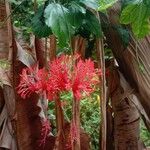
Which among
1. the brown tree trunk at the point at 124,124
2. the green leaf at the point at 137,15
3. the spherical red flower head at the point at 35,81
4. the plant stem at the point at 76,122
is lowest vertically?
the plant stem at the point at 76,122

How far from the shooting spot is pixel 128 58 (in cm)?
138

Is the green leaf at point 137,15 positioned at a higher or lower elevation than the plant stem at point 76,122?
higher

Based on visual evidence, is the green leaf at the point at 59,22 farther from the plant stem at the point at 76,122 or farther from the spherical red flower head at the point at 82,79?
the plant stem at the point at 76,122

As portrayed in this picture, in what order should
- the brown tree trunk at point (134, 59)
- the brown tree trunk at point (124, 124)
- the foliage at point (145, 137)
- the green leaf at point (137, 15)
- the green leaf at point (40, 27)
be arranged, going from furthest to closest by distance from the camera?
the foliage at point (145, 137), the brown tree trunk at point (124, 124), the brown tree trunk at point (134, 59), the green leaf at point (40, 27), the green leaf at point (137, 15)

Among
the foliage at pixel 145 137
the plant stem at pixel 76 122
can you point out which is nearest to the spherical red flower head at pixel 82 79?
the plant stem at pixel 76 122

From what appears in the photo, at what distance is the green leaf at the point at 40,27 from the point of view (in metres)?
1.00

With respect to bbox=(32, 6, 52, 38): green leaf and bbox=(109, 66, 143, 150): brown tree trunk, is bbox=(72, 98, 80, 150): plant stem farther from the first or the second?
bbox=(109, 66, 143, 150): brown tree trunk

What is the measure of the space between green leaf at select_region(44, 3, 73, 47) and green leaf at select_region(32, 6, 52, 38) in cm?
14

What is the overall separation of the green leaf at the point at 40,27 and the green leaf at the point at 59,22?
142mm

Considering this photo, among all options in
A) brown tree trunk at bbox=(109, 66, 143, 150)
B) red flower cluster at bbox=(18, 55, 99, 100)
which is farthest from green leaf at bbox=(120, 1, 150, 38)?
brown tree trunk at bbox=(109, 66, 143, 150)

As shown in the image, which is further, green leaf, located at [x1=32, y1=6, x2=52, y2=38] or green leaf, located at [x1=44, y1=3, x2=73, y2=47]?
green leaf, located at [x1=32, y1=6, x2=52, y2=38]

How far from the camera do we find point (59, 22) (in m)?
0.83

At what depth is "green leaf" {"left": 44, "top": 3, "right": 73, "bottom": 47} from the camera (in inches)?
31.9

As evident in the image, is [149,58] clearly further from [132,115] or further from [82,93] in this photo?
[82,93]
